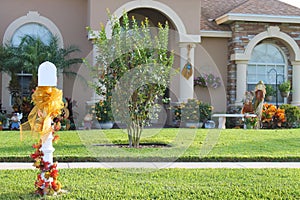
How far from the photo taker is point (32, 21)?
16.0 meters

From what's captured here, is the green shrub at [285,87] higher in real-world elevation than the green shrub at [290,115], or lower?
higher

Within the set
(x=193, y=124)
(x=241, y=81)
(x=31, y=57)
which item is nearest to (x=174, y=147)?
(x=193, y=124)

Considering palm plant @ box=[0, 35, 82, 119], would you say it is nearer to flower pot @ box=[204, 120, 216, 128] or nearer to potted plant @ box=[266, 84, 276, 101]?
flower pot @ box=[204, 120, 216, 128]

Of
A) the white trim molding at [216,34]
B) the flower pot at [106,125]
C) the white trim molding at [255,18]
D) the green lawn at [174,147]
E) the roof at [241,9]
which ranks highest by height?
the roof at [241,9]

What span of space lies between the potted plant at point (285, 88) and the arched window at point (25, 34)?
27.6 ft

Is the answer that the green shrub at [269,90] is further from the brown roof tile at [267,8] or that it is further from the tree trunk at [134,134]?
the tree trunk at [134,134]

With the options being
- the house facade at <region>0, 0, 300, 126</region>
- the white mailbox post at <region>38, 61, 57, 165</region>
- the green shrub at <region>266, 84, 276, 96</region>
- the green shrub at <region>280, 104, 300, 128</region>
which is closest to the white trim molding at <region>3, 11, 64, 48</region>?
the house facade at <region>0, 0, 300, 126</region>

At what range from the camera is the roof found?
17359 mm

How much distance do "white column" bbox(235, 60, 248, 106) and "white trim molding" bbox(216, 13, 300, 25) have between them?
60.1 inches

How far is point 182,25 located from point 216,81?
8.26 feet

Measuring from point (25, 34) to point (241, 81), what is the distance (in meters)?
7.69

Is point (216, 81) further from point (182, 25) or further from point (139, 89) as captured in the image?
point (139, 89)

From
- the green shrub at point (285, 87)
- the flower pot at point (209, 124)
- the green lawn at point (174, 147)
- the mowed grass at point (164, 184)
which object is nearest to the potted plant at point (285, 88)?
the green shrub at point (285, 87)

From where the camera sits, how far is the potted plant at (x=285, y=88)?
56.2 ft
